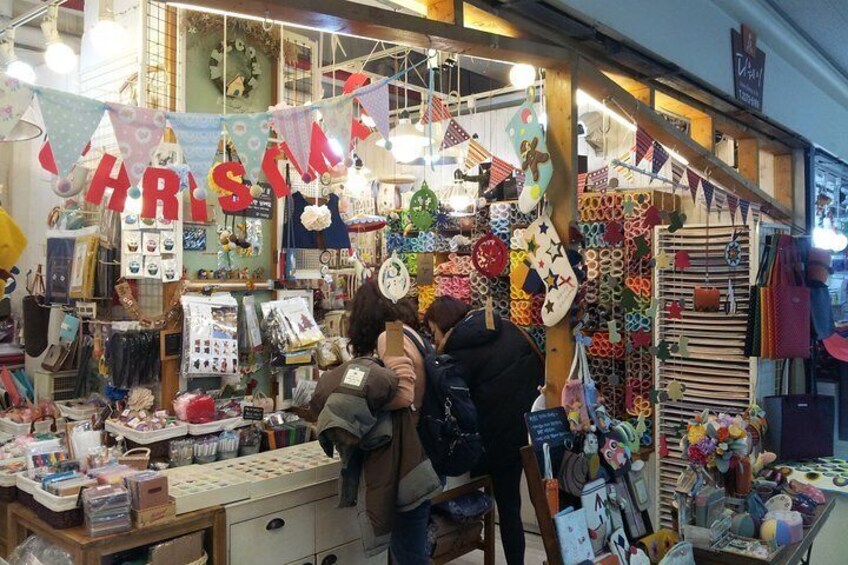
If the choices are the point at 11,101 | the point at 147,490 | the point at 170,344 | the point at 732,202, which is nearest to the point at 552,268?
the point at 147,490

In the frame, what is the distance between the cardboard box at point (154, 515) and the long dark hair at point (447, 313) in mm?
1759

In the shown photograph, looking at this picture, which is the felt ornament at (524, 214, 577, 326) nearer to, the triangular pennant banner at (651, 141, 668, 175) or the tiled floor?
the triangular pennant banner at (651, 141, 668, 175)

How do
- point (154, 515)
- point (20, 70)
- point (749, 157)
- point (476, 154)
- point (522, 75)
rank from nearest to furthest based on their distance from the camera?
point (154, 515)
point (476, 154)
point (522, 75)
point (749, 157)
point (20, 70)

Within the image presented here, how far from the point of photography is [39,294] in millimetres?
5547

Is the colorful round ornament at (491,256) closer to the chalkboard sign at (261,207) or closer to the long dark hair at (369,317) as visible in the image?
the long dark hair at (369,317)

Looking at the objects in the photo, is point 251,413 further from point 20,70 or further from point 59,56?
point 20,70

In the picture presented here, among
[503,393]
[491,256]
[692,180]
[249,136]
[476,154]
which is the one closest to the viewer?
[249,136]

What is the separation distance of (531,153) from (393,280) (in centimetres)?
114

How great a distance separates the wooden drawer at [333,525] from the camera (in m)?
3.24

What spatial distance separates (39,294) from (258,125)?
146 inches

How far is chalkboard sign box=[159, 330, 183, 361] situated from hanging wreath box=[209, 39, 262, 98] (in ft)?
5.01

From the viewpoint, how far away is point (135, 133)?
2666mm

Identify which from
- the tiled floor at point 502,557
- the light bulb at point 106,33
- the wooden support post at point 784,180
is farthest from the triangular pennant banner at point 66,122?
the wooden support post at point 784,180

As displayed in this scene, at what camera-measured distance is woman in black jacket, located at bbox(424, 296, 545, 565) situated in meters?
3.77
